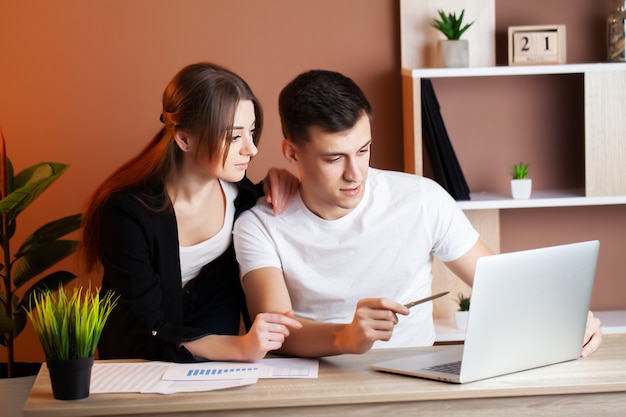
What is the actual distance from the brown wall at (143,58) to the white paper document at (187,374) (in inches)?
54.6

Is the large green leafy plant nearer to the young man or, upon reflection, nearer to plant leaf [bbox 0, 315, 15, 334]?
plant leaf [bbox 0, 315, 15, 334]

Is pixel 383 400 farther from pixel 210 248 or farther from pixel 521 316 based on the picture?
pixel 210 248

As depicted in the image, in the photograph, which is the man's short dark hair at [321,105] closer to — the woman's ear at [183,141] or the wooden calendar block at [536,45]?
the woman's ear at [183,141]

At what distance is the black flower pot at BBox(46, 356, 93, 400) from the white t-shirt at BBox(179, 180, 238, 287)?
798 mm

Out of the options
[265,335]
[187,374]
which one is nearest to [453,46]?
[265,335]

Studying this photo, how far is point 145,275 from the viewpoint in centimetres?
226

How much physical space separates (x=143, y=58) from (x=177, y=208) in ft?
3.00

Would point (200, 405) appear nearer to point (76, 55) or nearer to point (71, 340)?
point (71, 340)

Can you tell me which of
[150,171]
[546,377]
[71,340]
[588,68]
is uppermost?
[588,68]

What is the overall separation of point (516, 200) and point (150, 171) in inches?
50.1

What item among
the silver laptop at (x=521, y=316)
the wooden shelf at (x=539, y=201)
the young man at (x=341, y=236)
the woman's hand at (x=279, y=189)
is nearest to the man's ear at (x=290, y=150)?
the young man at (x=341, y=236)

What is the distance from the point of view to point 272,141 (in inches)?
126

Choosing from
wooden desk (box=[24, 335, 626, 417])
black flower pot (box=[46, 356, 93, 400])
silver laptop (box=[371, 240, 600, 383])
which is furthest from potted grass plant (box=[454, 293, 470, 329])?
black flower pot (box=[46, 356, 93, 400])

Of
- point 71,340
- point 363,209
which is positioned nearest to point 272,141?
point 363,209
